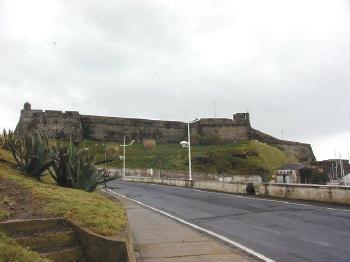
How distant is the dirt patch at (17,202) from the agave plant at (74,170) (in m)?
2.75

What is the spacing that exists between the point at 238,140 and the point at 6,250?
320ft

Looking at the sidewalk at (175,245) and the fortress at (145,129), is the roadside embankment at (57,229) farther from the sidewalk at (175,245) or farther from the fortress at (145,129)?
the fortress at (145,129)

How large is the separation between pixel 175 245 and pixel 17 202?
3221 mm

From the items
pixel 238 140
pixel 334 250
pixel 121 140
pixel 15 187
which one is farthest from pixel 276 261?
pixel 238 140

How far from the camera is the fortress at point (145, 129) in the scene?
269ft

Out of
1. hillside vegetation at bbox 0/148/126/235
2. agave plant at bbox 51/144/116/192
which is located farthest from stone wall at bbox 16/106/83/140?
hillside vegetation at bbox 0/148/126/235

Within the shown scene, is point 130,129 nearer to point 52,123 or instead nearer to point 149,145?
point 149,145

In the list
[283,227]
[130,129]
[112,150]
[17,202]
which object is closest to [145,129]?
[130,129]

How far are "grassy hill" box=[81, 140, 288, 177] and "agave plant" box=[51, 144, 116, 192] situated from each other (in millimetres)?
60001

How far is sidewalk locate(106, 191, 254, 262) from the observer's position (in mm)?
8125

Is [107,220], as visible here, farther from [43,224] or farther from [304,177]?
[304,177]

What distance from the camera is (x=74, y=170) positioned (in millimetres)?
12031

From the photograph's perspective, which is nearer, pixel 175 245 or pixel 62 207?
pixel 62 207

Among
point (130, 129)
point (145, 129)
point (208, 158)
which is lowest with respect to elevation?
point (208, 158)
